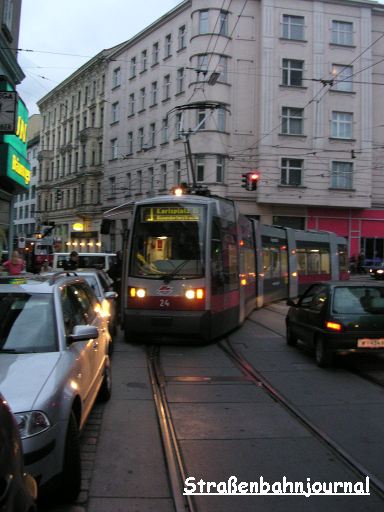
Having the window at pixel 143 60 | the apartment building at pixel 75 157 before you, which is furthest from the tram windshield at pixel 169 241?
the apartment building at pixel 75 157

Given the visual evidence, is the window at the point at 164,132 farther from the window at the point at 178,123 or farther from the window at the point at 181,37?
the window at the point at 181,37

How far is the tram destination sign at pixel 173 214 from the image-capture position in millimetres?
11289

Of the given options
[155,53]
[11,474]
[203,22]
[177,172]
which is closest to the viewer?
[11,474]

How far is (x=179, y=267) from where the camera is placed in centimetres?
1108

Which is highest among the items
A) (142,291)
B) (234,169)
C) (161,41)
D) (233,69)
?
(161,41)

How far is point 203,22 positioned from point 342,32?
9622 mm

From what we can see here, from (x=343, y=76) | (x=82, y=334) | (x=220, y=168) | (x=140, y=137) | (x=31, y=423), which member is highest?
(x=343, y=76)

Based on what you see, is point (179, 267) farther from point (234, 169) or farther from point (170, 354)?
point (234, 169)

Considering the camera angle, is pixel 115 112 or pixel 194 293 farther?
pixel 115 112

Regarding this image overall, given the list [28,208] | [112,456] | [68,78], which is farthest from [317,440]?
[28,208]

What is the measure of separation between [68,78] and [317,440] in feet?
200

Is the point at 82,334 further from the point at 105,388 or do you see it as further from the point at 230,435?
the point at 105,388

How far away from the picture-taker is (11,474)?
2.13 metres

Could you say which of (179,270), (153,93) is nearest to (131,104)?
(153,93)
